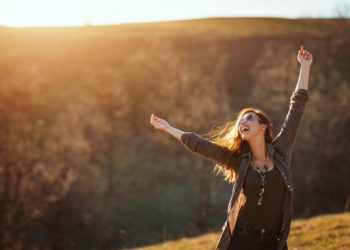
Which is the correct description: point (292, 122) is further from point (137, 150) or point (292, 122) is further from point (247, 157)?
point (137, 150)

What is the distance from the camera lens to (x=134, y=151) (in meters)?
64.2

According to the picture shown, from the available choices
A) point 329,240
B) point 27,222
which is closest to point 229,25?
point 27,222

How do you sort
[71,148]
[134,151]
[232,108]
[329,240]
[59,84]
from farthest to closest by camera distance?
[59,84]
[232,108]
[134,151]
[71,148]
[329,240]

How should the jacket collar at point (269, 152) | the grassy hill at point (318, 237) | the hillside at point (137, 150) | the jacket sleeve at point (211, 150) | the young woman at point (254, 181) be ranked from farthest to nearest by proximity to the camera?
the hillside at point (137, 150) → the grassy hill at point (318, 237) → the jacket sleeve at point (211, 150) → the jacket collar at point (269, 152) → the young woman at point (254, 181)

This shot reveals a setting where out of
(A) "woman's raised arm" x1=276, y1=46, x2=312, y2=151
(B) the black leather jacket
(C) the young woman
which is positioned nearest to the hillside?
(A) "woman's raised arm" x1=276, y1=46, x2=312, y2=151

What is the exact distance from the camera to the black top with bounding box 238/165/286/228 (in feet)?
18.2

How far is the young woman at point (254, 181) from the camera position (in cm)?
555

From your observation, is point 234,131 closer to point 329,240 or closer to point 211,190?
point 329,240

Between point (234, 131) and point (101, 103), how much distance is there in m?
53.6

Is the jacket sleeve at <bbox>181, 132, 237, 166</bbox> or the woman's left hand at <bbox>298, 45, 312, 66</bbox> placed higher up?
the woman's left hand at <bbox>298, 45, 312, 66</bbox>

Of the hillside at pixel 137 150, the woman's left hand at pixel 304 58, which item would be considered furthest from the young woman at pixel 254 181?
the hillside at pixel 137 150

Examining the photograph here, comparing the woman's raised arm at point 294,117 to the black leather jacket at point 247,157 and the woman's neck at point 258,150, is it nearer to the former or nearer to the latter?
the black leather jacket at point 247,157

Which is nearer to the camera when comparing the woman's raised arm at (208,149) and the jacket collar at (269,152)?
the jacket collar at (269,152)

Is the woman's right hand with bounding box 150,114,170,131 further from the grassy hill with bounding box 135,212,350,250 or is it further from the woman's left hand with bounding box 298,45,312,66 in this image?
the grassy hill with bounding box 135,212,350,250
